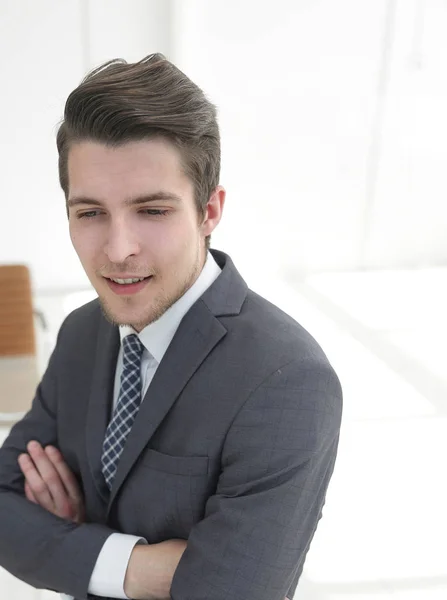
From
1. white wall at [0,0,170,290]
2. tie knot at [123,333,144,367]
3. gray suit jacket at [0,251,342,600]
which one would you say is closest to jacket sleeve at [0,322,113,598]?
gray suit jacket at [0,251,342,600]

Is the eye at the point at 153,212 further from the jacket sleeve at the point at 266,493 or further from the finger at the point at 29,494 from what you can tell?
the finger at the point at 29,494

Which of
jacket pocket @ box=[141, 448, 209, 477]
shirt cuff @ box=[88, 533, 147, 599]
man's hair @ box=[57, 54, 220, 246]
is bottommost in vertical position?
shirt cuff @ box=[88, 533, 147, 599]

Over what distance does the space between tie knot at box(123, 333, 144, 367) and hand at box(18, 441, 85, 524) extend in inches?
11.4

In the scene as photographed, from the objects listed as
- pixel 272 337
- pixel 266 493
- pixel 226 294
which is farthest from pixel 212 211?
pixel 266 493

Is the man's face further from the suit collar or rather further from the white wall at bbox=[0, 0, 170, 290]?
the white wall at bbox=[0, 0, 170, 290]

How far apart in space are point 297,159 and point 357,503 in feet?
11.1

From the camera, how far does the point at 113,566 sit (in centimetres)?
131

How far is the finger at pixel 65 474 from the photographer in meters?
1.50

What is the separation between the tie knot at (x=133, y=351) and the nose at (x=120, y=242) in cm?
22

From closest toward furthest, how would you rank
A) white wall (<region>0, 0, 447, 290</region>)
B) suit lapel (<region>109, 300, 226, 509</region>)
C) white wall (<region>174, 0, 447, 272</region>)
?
1. suit lapel (<region>109, 300, 226, 509</region>)
2. white wall (<region>0, 0, 447, 290</region>)
3. white wall (<region>174, 0, 447, 272</region>)

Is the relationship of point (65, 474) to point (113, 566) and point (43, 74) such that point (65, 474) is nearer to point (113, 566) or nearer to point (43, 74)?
point (113, 566)

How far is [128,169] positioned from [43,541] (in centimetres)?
70

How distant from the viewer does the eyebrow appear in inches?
47.9

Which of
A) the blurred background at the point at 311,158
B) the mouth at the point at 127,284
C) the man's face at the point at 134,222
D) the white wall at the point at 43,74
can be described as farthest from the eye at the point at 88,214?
the white wall at the point at 43,74
